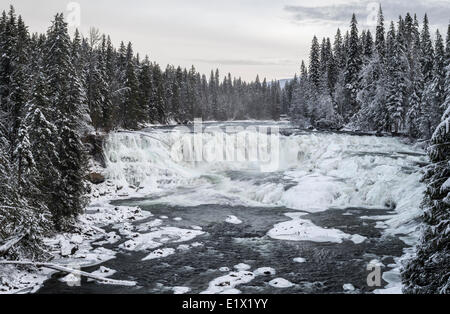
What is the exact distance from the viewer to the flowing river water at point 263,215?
1255cm

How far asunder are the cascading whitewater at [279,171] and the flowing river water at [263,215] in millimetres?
103

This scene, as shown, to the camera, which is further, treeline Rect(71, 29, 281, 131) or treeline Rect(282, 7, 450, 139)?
treeline Rect(282, 7, 450, 139)

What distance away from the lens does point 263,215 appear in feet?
71.4

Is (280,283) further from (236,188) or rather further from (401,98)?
(401,98)

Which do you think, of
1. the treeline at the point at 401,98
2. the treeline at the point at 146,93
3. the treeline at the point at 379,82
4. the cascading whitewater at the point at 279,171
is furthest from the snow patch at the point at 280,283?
the treeline at the point at 379,82

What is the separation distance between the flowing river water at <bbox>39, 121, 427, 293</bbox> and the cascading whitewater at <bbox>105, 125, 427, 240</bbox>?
0.34ft

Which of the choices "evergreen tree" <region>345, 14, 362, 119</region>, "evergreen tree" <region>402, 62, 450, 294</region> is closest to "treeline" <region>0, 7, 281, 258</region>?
"evergreen tree" <region>402, 62, 450, 294</region>

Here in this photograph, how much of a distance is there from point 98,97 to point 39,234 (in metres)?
25.2

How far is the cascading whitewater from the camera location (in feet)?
76.0

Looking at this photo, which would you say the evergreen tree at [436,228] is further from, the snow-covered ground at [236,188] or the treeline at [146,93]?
the treeline at [146,93]

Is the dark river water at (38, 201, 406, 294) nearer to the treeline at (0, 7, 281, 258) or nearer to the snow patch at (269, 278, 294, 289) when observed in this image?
the snow patch at (269, 278, 294, 289)

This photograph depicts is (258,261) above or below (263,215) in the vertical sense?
below

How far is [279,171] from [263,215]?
13829mm

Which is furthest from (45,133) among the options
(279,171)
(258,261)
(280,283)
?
(279,171)
